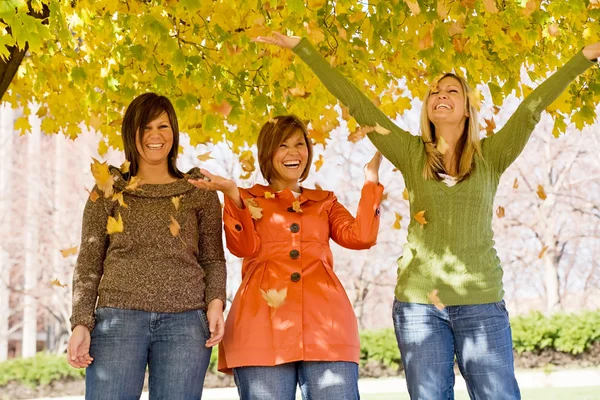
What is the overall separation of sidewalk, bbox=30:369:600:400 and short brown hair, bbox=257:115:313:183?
938 cm

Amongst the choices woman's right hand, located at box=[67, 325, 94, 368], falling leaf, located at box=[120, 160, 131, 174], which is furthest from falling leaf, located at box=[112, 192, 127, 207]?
woman's right hand, located at box=[67, 325, 94, 368]

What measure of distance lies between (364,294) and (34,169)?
10.4 m

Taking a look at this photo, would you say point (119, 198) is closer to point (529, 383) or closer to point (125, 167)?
point (125, 167)

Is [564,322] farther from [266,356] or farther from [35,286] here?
[35,286]

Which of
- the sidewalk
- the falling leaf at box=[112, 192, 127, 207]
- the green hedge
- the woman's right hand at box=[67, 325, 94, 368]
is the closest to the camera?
the woman's right hand at box=[67, 325, 94, 368]

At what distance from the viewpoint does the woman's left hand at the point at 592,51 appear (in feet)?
12.4

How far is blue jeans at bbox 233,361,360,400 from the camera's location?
3.62 metres

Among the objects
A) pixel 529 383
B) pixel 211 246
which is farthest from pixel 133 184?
pixel 529 383

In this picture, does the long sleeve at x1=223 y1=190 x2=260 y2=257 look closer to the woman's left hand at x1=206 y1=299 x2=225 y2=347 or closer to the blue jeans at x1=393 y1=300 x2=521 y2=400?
the woman's left hand at x1=206 y1=299 x2=225 y2=347

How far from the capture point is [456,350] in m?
3.61

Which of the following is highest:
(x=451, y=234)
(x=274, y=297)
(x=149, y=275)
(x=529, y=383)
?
(x=451, y=234)

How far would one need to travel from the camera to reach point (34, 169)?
24.5m

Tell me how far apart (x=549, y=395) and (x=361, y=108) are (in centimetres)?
900

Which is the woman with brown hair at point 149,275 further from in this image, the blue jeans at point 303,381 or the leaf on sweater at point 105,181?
the blue jeans at point 303,381
